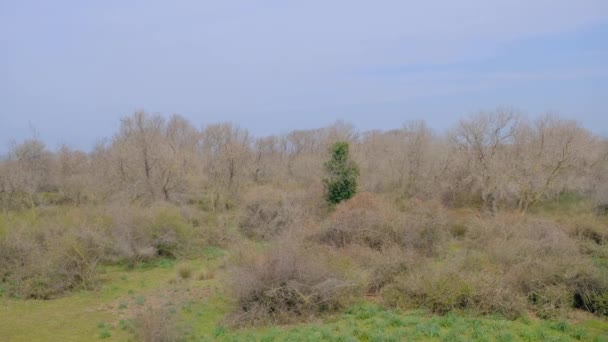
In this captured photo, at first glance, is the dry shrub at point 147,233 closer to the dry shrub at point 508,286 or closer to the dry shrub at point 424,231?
the dry shrub at point 424,231

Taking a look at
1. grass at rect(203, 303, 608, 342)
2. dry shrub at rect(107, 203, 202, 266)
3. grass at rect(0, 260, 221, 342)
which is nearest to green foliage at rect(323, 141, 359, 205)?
dry shrub at rect(107, 203, 202, 266)

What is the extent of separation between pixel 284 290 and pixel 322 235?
7809 mm

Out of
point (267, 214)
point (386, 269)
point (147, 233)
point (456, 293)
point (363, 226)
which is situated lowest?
point (456, 293)

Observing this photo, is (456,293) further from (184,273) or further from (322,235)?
(184,273)

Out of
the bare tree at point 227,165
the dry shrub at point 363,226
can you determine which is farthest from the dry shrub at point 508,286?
the bare tree at point 227,165

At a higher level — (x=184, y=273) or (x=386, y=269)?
(x=386, y=269)

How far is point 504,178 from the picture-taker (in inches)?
1110

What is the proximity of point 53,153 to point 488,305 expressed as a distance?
36731 millimetres

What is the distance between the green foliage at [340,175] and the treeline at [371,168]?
1.64 m

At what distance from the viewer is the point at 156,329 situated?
33.3ft

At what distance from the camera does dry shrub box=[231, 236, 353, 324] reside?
1240 cm

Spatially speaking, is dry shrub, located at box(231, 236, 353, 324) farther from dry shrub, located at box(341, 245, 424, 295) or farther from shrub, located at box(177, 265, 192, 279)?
shrub, located at box(177, 265, 192, 279)

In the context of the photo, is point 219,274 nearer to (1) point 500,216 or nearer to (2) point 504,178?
(1) point 500,216

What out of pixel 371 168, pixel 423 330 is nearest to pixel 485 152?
pixel 371 168
